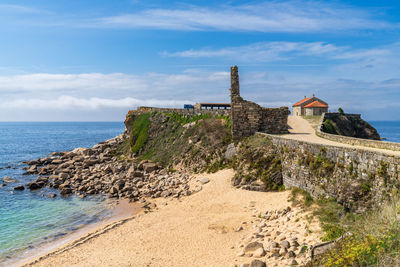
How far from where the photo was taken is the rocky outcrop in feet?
151

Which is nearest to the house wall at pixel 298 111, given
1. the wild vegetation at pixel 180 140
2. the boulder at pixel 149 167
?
the wild vegetation at pixel 180 140

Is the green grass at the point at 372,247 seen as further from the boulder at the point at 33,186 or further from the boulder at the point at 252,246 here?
the boulder at the point at 33,186

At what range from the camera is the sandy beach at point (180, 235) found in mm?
15734

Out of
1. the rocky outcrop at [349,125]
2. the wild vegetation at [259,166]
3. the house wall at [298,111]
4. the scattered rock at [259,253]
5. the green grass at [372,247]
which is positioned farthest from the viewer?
the house wall at [298,111]

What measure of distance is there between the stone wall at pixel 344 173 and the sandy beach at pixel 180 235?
2.29m

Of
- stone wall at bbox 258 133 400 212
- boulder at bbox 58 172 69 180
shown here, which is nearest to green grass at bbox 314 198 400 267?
stone wall at bbox 258 133 400 212

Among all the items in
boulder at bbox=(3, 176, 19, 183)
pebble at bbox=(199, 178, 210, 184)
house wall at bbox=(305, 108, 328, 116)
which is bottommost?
boulder at bbox=(3, 176, 19, 183)

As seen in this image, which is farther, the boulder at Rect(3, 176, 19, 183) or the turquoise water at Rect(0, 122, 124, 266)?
the boulder at Rect(3, 176, 19, 183)

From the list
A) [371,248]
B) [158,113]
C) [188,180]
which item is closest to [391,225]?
[371,248]

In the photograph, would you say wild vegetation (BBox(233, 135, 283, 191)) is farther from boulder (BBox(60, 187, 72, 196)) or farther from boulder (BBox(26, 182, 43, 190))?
boulder (BBox(26, 182, 43, 190))

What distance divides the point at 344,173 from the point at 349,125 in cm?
3869

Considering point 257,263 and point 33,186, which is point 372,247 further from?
point 33,186

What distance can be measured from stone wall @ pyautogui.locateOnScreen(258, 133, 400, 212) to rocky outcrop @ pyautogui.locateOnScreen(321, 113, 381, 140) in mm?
26182

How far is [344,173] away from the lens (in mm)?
16156
